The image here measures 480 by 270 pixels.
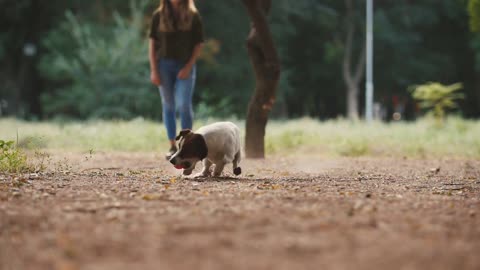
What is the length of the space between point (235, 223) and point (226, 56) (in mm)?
27693

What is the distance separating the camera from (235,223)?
407 cm

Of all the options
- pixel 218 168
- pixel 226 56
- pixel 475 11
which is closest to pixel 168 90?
pixel 218 168

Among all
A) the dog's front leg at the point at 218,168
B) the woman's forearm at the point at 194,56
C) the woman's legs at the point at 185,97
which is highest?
the woman's forearm at the point at 194,56

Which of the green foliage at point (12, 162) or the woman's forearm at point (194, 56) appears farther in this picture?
the woman's forearm at point (194, 56)

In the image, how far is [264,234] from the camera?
374cm

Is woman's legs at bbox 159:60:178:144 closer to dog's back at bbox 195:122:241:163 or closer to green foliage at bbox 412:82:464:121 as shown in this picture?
dog's back at bbox 195:122:241:163

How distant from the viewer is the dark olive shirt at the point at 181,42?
910cm

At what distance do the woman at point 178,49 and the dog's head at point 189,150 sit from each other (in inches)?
95.4

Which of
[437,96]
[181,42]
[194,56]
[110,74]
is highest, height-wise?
[110,74]

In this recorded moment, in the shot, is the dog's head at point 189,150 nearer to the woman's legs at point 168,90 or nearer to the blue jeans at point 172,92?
the blue jeans at point 172,92

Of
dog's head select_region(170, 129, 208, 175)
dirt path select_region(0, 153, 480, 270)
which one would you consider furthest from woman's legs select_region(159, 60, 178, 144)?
dog's head select_region(170, 129, 208, 175)

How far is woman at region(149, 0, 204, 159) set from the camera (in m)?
9.09

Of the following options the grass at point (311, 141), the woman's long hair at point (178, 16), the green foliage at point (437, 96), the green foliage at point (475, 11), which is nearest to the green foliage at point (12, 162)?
the woman's long hair at point (178, 16)

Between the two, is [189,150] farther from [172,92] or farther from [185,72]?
[172,92]
